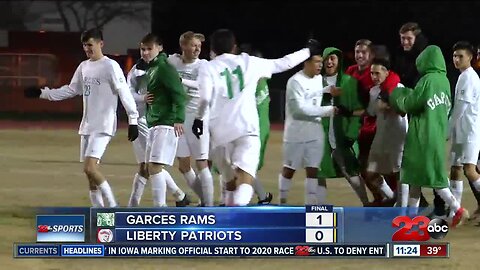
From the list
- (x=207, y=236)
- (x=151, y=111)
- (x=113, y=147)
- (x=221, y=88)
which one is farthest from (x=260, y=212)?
(x=113, y=147)

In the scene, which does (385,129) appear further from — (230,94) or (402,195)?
(230,94)

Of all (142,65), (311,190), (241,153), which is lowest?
(311,190)

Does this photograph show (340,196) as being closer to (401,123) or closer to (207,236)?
(401,123)

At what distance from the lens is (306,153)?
10430 millimetres

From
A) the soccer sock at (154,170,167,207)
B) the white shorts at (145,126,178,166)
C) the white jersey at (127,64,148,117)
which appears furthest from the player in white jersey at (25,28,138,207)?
the white jersey at (127,64,148,117)

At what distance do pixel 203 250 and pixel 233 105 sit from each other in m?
1.46

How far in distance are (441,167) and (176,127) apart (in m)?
2.64

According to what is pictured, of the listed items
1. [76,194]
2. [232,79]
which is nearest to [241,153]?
[232,79]

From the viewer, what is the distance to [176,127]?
9.62 m

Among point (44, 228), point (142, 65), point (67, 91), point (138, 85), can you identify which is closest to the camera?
point (44, 228)

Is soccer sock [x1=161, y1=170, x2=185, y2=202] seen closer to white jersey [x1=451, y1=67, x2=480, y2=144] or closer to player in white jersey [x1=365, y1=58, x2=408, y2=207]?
player in white jersey [x1=365, y1=58, x2=408, y2=207]

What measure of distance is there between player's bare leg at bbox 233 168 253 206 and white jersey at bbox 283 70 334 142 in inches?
65.5

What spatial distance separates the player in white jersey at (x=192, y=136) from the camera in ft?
34.7

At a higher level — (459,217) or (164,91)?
(164,91)
